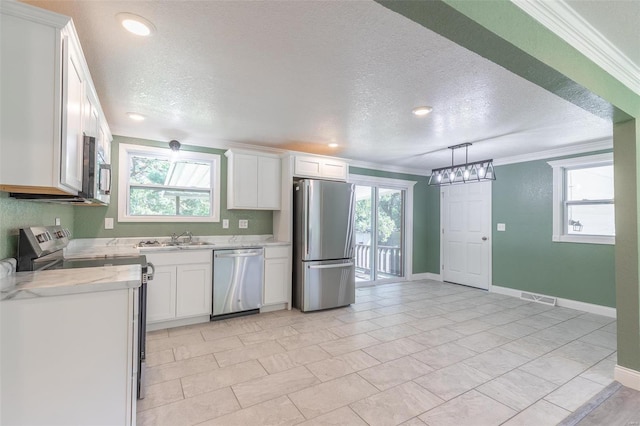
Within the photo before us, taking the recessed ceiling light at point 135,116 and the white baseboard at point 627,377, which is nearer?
the white baseboard at point 627,377

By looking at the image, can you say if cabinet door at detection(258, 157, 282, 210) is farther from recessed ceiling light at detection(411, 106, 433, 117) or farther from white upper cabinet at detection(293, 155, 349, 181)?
recessed ceiling light at detection(411, 106, 433, 117)

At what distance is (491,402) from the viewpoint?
2025 mm

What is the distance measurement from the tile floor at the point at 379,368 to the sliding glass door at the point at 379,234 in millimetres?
1797

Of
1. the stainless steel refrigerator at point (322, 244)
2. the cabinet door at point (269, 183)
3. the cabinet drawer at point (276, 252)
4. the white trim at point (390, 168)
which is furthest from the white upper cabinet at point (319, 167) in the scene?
the cabinet drawer at point (276, 252)

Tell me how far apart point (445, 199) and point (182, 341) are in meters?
5.18

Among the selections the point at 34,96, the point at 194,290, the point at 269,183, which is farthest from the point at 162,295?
the point at 34,96

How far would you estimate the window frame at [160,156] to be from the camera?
358 centimetres

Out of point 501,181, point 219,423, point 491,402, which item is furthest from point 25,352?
point 501,181

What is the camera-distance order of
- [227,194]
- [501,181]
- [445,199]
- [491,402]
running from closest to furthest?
[491,402] → [227,194] → [501,181] → [445,199]

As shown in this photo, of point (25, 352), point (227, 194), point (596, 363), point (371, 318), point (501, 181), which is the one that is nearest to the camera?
point (25, 352)

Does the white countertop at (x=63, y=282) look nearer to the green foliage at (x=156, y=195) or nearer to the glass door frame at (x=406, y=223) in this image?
the green foliage at (x=156, y=195)

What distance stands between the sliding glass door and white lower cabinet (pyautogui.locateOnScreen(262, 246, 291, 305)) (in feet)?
6.25

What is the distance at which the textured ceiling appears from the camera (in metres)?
1.62

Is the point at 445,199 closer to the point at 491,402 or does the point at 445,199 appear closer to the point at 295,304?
the point at 295,304
